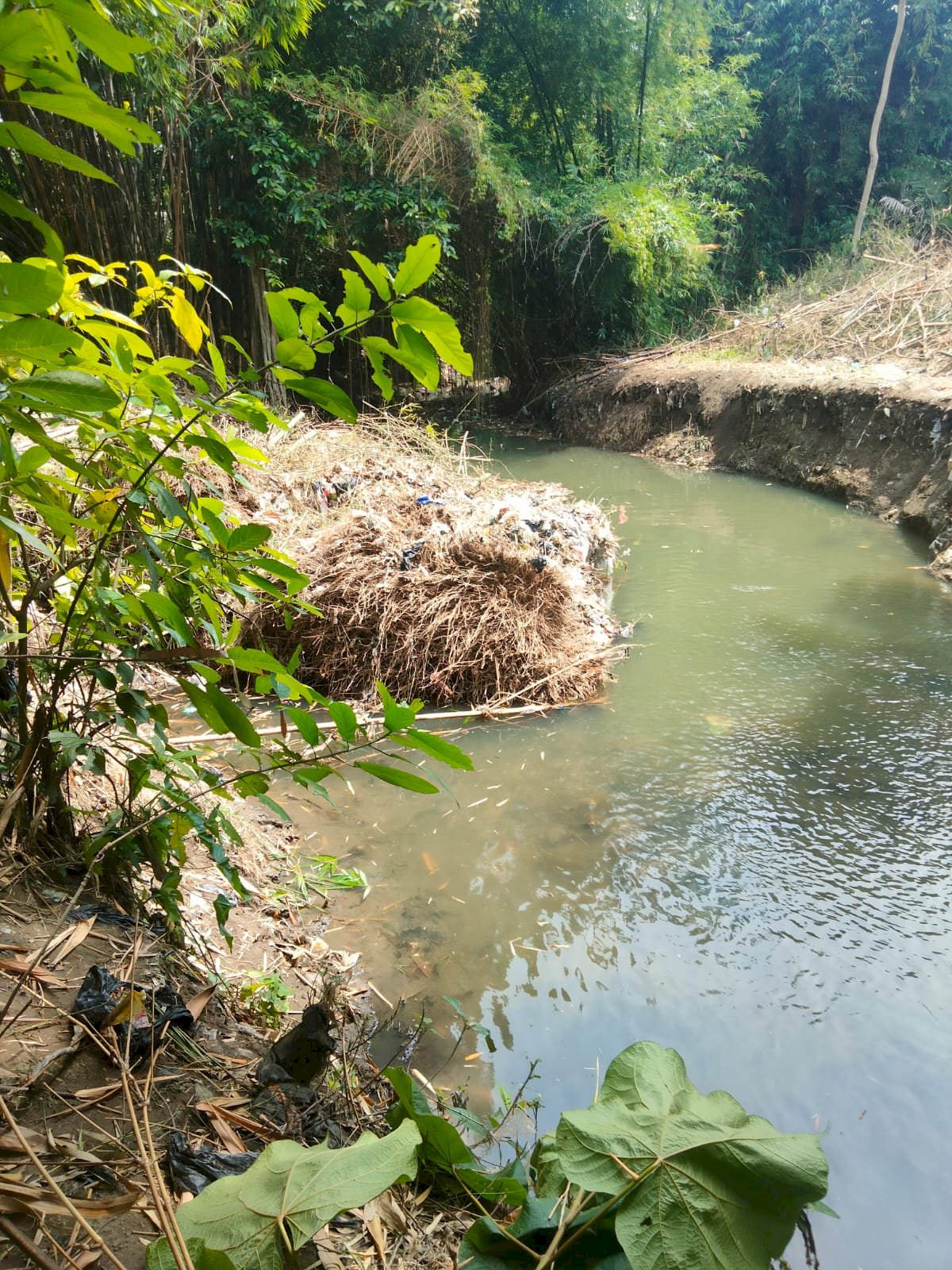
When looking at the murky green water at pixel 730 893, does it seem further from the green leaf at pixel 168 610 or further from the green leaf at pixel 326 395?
the green leaf at pixel 326 395

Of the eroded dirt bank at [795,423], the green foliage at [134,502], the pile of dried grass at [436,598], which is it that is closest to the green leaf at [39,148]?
the green foliage at [134,502]

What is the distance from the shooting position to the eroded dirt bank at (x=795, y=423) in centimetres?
665

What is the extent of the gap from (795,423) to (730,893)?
6.87 meters

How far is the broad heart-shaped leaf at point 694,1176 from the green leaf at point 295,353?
2.81 feet

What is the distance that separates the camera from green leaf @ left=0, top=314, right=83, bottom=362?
0.69m

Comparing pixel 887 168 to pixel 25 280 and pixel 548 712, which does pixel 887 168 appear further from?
pixel 25 280

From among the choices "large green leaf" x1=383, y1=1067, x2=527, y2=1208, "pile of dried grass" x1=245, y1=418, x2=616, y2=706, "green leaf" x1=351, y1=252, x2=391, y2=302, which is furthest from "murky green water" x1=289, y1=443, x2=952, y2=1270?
"green leaf" x1=351, y1=252, x2=391, y2=302

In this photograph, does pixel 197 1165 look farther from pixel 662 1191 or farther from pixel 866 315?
pixel 866 315

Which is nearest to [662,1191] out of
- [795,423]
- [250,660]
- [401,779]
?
[401,779]

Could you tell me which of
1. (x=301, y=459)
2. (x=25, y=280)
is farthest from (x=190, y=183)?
(x=25, y=280)

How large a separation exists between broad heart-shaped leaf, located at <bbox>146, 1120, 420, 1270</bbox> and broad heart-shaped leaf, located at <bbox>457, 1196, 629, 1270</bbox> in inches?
6.6

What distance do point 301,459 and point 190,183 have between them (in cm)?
448

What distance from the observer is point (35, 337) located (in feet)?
2.30

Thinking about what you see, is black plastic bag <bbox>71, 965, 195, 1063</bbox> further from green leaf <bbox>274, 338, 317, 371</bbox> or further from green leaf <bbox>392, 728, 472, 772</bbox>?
green leaf <bbox>274, 338, 317, 371</bbox>
